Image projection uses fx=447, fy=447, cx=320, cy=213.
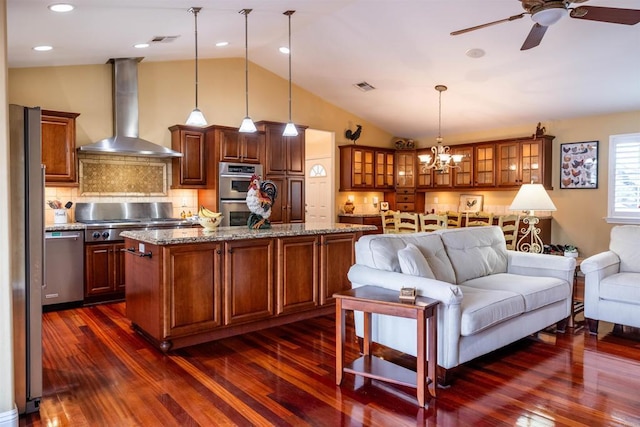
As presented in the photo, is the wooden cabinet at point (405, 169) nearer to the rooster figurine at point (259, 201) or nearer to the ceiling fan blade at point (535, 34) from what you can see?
the rooster figurine at point (259, 201)

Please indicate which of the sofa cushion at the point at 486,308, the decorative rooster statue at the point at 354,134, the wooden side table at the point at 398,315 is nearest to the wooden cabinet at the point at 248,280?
the wooden side table at the point at 398,315

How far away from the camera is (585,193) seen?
6.80m

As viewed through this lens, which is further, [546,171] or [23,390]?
[546,171]

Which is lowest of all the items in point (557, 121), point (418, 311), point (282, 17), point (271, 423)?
point (271, 423)

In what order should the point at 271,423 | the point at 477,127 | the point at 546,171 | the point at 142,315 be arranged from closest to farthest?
the point at 271,423 → the point at 142,315 → the point at 546,171 → the point at 477,127

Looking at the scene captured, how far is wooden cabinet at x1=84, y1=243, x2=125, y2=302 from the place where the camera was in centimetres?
511

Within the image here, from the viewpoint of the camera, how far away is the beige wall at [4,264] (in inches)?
88.8

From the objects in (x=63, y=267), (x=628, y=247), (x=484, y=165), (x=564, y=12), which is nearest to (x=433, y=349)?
(x=564, y=12)

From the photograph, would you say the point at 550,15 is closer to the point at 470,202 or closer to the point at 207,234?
the point at 207,234

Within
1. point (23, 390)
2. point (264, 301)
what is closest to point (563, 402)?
point (264, 301)

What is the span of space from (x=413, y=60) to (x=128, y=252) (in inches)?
169

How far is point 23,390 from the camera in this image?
2514mm

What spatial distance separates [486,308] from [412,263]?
0.58 meters

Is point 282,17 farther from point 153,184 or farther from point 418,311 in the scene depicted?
point 418,311
